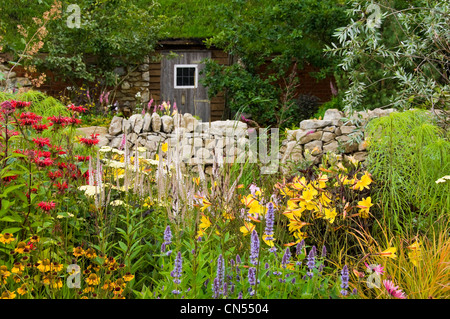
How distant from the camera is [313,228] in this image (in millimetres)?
3652

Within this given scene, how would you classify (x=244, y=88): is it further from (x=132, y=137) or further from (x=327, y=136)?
(x=327, y=136)

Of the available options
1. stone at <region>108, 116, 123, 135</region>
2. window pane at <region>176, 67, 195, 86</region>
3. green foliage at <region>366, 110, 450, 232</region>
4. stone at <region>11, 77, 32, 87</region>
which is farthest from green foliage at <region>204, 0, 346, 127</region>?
green foliage at <region>366, 110, 450, 232</region>

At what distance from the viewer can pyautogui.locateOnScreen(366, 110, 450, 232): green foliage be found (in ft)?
12.3

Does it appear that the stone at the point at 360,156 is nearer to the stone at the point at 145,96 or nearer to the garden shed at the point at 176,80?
the garden shed at the point at 176,80

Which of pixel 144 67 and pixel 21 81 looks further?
pixel 144 67

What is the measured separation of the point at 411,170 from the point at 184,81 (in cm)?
992

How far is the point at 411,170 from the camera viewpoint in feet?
13.2

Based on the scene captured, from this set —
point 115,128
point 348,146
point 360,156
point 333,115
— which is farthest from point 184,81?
point 360,156

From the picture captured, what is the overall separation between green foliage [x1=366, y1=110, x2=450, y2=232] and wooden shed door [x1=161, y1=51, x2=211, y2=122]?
8.91 metres

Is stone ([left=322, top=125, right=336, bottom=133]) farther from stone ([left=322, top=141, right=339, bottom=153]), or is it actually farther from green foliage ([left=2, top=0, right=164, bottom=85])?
green foliage ([left=2, top=0, right=164, bottom=85])

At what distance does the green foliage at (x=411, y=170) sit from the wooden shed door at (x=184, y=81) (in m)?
8.91

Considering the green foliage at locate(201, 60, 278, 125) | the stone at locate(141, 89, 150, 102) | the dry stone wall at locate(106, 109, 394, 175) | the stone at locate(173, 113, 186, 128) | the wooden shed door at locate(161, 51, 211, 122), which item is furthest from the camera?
the wooden shed door at locate(161, 51, 211, 122)
